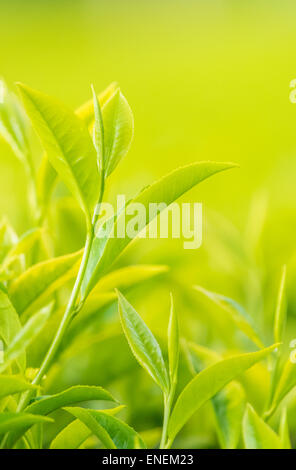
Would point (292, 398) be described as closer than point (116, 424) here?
No

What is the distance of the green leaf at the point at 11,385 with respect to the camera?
1.43 feet

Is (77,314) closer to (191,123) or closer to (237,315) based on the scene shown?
(237,315)

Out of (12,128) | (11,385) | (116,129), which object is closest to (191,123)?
(12,128)

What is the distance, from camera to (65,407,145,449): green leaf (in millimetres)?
478

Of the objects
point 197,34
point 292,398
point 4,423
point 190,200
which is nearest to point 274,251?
point 190,200

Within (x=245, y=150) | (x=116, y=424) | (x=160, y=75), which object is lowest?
(x=116, y=424)

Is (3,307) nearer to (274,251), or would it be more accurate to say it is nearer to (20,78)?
(274,251)

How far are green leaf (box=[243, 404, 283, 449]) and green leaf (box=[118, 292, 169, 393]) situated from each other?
71mm

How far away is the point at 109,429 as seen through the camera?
50 centimetres

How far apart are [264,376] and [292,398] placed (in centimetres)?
8

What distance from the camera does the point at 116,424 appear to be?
0.50 metres

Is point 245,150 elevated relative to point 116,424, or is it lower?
elevated

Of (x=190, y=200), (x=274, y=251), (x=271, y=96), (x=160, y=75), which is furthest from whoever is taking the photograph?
(x=160, y=75)

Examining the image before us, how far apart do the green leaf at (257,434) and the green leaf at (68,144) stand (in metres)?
0.20
